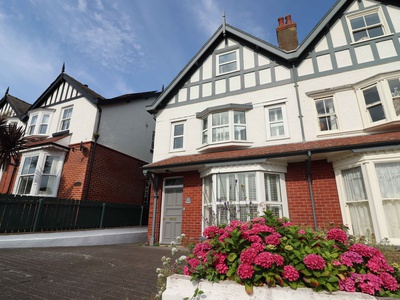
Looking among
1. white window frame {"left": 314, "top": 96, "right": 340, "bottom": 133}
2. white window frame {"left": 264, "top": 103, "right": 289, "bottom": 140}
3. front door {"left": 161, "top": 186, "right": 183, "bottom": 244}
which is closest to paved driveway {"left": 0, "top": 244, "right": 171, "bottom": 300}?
front door {"left": 161, "top": 186, "right": 183, "bottom": 244}

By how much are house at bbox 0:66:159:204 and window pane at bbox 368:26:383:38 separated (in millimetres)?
13381

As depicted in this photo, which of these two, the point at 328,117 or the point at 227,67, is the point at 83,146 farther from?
the point at 328,117

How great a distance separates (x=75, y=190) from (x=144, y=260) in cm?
737

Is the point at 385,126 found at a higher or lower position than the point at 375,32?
lower

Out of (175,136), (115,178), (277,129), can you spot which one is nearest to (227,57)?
(277,129)

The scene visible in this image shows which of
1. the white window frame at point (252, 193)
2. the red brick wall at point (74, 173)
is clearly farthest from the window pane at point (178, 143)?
the red brick wall at point (74, 173)

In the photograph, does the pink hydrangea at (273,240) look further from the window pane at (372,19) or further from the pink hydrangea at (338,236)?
the window pane at (372,19)

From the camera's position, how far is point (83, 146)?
12633 mm

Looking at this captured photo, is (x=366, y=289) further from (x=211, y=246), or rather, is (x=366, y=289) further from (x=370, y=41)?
(x=370, y=41)

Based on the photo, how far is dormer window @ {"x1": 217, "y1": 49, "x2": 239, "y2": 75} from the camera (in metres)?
11.4

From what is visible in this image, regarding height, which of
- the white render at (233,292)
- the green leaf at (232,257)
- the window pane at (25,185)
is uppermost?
the window pane at (25,185)

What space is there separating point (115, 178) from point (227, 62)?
983cm

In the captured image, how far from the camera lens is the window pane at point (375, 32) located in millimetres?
9029

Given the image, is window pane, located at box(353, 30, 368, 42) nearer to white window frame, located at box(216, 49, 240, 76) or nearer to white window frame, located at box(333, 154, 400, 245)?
white window frame, located at box(216, 49, 240, 76)
